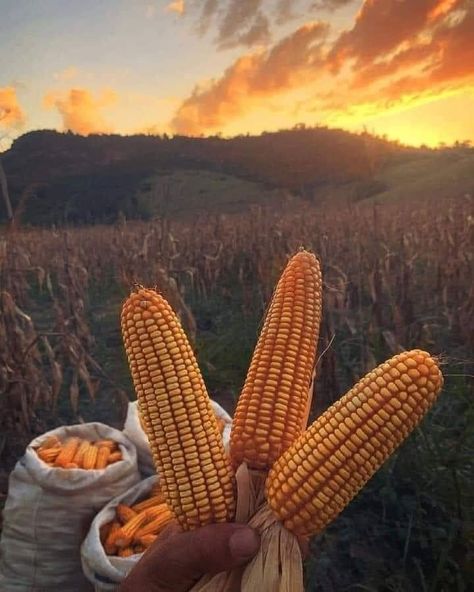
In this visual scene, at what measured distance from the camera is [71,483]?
3.49 metres

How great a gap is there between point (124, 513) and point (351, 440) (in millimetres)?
2413

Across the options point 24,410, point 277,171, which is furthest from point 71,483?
point 277,171

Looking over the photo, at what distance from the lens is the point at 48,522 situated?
11.6 ft

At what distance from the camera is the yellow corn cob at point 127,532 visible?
3.29 m

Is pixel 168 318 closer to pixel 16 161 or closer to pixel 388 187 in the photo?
pixel 388 187

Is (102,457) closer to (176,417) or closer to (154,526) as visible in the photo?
(154,526)

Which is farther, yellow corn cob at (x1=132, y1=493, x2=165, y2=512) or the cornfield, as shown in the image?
yellow corn cob at (x1=132, y1=493, x2=165, y2=512)

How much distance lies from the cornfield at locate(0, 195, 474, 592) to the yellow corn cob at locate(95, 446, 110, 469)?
2.83 ft

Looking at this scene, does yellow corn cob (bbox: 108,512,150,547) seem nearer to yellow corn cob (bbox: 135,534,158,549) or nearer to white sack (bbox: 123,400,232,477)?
yellow corn cob (bbox: 135,534,158,549)

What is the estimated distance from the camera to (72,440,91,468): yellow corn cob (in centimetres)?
374

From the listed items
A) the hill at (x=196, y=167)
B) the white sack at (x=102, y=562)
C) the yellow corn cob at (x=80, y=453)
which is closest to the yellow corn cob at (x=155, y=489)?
the white sack at (x=102, y=562)

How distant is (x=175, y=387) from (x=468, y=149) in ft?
185

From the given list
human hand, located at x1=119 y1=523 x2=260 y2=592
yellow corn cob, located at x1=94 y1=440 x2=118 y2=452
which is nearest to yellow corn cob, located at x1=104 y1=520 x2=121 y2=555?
yellow corn cob, located at x1=94 y1=440 x2=118 y2=452

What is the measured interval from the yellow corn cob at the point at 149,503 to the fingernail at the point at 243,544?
219 centimetres
